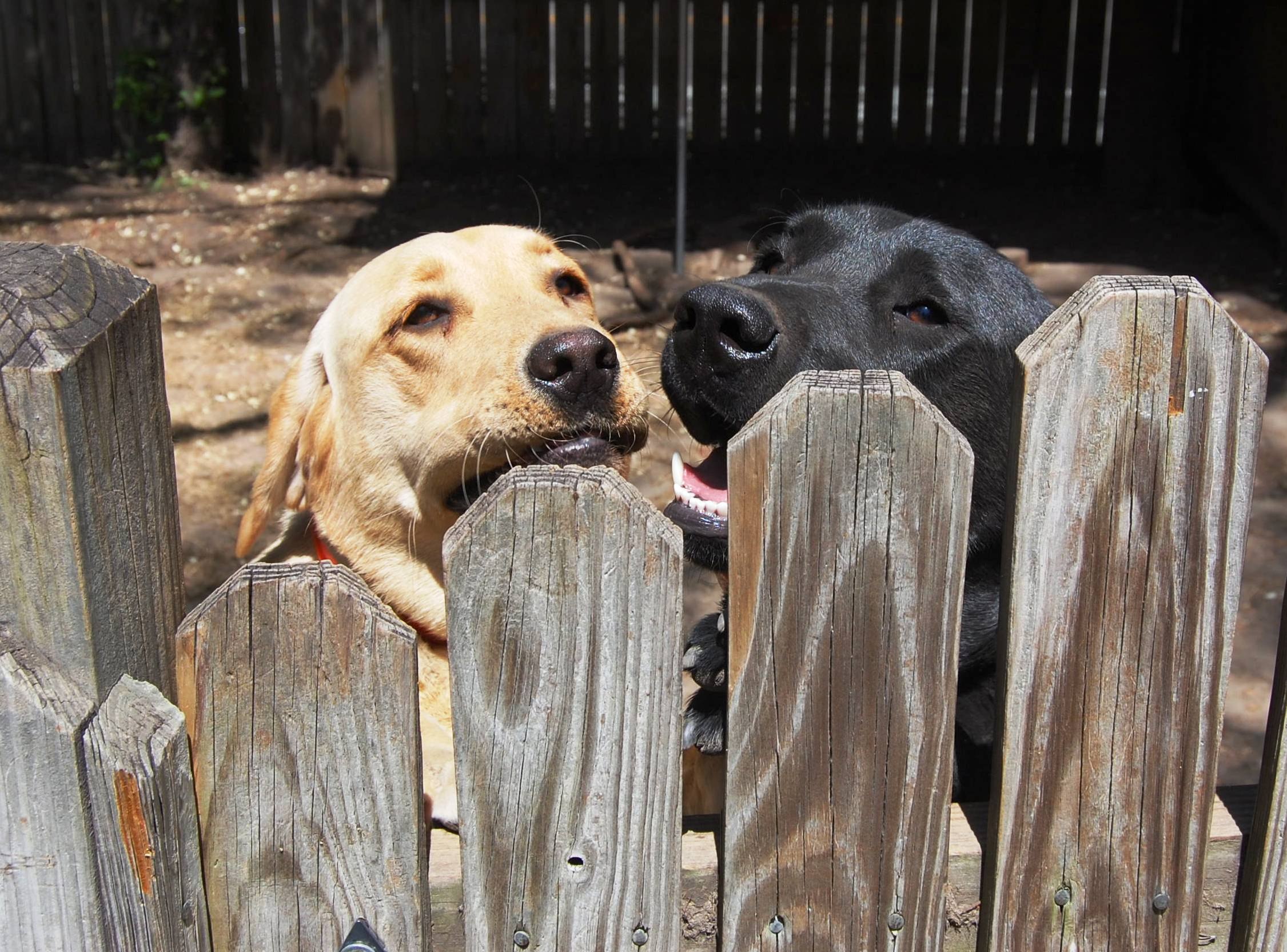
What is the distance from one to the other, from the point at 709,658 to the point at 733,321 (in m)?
0.70

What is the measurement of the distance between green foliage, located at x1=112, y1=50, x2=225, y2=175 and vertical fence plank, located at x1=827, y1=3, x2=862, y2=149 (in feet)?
17.5

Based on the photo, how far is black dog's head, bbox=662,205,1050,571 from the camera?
2.50 metres

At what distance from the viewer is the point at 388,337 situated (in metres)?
3.21

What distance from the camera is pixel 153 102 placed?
1080cm

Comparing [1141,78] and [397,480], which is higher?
[1141,78]

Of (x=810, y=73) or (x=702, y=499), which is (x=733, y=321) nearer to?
(x=702, y=499)

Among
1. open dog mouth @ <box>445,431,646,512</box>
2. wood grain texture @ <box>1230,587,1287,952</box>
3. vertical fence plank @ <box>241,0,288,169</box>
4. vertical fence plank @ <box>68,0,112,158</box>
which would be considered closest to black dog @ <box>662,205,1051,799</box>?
open dog mouth @ <box>445,431,646,512</box>

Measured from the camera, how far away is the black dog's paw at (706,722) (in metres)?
2.48

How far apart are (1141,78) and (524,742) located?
9149mm

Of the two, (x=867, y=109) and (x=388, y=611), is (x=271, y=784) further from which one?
(x=867, y=109)

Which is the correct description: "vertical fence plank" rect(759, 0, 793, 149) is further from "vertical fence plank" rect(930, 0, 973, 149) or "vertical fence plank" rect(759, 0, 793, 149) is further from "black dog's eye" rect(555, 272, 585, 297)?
"black dog's eye" rect(555, 272, 585, 297)

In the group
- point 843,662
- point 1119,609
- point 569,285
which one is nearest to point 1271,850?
point 1119,609

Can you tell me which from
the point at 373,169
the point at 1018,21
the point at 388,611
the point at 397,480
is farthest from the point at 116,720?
the point at 1018,21

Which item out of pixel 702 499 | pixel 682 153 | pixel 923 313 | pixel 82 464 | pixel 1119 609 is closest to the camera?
pixel 82 464
